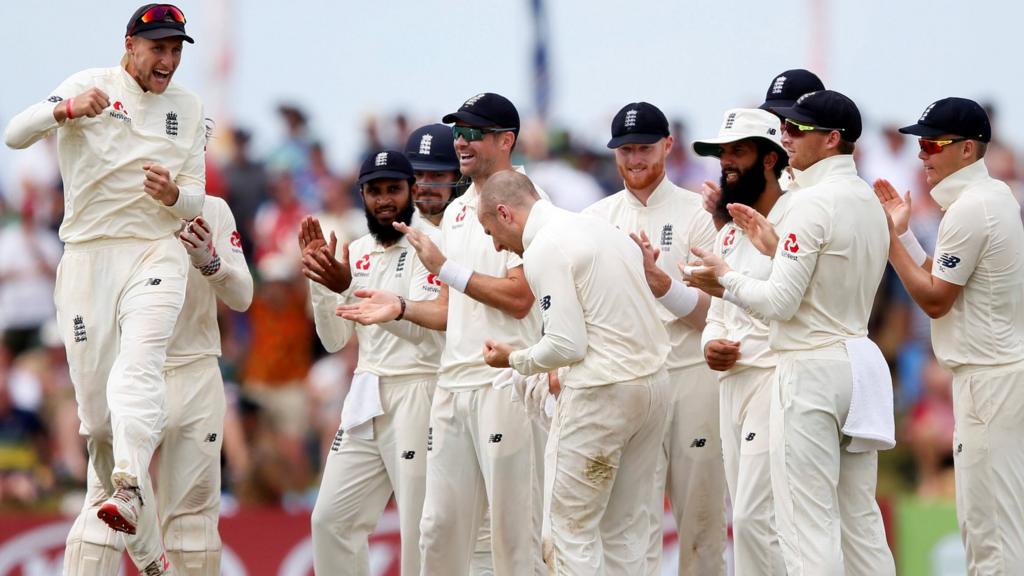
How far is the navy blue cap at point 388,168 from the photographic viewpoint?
1055cm

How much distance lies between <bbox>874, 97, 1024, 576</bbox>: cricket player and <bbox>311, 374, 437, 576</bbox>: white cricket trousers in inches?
126

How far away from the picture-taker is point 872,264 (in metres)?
8.55

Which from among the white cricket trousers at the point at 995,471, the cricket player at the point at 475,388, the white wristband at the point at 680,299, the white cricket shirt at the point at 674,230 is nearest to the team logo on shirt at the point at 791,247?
the white wristband at the point at 680,299

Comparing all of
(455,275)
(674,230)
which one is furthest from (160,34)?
(674,230)

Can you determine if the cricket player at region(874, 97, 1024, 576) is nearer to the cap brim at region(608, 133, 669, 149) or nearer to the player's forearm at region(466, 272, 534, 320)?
the cap brim at region(608, 133, 669, 149)

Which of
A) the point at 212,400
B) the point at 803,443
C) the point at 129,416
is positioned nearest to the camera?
the point at 803,443

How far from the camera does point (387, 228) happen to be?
10594 millimetres

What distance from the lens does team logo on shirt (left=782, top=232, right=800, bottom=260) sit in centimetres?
841

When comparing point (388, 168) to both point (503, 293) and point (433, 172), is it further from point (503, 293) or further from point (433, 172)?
point (503, 293)

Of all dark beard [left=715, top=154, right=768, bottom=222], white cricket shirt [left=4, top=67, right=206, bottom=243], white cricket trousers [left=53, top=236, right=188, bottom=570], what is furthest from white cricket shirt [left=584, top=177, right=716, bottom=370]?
white cricket trousers [left=53, top=236, right=188, bottom=570]

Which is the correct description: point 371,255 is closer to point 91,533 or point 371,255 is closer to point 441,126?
point 441,126

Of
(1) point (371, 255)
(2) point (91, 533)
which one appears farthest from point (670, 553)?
(2) point (91, 533)

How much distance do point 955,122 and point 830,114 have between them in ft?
3.45

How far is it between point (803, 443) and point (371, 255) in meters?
3.50
